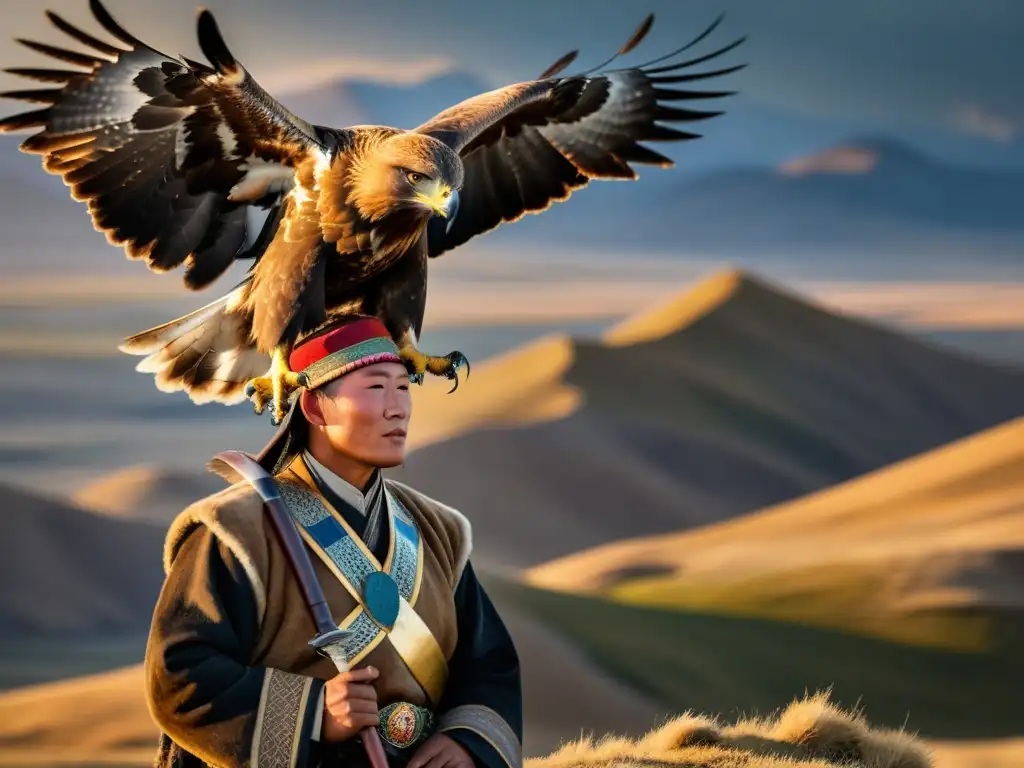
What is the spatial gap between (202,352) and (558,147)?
5.04 feet

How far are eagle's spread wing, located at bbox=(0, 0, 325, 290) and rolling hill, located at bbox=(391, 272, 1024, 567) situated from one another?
32169 millimetres

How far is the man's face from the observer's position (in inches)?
143

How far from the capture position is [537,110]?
5.45 meters

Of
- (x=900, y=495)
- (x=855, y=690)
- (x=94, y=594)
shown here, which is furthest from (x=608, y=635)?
(x=94, y=594)

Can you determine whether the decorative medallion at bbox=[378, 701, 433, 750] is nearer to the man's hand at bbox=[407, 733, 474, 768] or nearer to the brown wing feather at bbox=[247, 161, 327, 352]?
the man's hand at bbox=[407, 733, 474, 768]

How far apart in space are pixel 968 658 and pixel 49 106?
17290 mm

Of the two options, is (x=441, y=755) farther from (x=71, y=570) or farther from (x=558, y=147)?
(x=71, y=570)

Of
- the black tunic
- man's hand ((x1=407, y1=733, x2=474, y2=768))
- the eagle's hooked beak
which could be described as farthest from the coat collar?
the eagle's hooked beak

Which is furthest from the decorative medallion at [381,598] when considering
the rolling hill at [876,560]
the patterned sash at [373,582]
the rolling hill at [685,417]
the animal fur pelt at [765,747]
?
the rolling hill at [685,417]

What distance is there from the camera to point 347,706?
338 cm

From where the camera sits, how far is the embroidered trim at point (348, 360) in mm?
3674

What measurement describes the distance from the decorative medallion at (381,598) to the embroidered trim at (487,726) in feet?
0.92

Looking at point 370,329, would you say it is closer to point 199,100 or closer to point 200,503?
point 200,503

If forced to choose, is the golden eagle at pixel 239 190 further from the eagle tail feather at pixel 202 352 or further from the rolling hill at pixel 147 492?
the rolling hill at pixel 147 492
